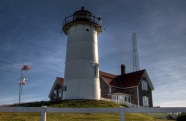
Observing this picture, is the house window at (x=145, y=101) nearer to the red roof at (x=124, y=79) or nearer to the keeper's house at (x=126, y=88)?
the keeper's house at (x=126, y=88)

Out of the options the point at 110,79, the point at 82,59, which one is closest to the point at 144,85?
the point at 110,79

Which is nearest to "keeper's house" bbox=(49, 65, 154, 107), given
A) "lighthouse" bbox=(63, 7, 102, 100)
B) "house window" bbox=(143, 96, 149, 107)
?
"house window" bbox=(143, 96, 149, 107)

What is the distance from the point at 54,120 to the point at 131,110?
831 cm

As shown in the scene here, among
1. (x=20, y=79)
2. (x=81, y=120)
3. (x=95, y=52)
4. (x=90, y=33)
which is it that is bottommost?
(x=81, y=120)

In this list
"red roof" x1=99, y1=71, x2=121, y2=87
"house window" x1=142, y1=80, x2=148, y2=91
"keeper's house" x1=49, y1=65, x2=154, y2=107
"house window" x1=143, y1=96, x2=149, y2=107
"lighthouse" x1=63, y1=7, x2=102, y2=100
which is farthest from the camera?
"house window" x1=142, y1=80, x2=148, y2=91

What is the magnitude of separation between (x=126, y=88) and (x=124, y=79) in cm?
271

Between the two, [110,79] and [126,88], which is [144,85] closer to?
[126,88]

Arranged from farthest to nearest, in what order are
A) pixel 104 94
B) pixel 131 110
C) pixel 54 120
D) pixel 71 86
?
pixel 104 94, pixel 71 86, pixel 54 120, pixel 131 110

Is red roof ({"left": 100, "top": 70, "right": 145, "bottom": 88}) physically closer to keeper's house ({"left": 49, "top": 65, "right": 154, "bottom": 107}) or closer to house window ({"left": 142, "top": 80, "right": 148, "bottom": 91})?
keeper's house ({"left": 49, "top": 65, "right": 154, "bottom": 107})

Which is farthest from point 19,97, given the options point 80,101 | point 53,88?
point 80,101

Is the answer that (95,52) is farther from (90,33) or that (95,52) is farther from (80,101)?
(80,101)

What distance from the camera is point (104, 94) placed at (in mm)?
38438

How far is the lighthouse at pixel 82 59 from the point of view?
28.5 m

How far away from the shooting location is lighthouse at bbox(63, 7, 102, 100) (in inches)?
1122
